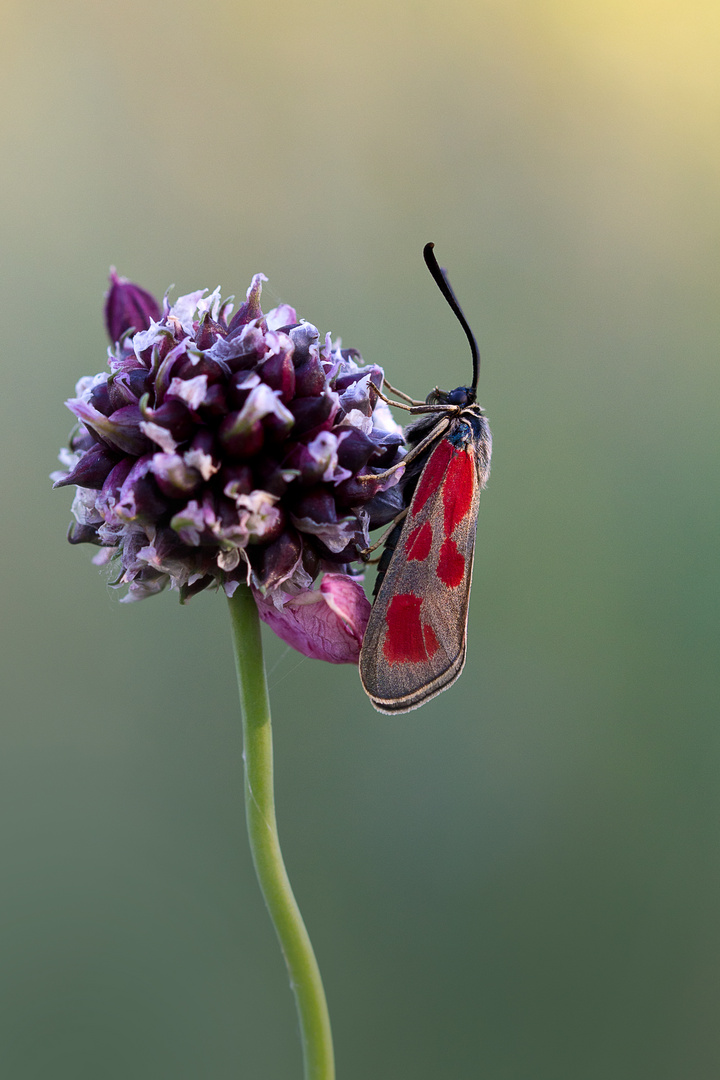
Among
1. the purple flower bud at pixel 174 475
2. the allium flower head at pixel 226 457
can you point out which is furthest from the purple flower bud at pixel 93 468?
the purple flower bud at pixel 174 475

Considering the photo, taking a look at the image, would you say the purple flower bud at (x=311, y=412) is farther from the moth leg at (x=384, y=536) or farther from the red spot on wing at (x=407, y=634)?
the red spot on wing at (x=407, y=634)

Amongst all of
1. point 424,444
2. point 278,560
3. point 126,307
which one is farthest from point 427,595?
point 126,307

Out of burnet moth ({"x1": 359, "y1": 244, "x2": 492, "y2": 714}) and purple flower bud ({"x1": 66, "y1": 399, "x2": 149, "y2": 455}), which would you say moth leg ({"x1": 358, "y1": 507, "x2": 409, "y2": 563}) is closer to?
burnet moth ({"x1": 359, "y1": 244, "x2": 492, "y2": 714})

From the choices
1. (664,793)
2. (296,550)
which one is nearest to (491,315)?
(664,793)

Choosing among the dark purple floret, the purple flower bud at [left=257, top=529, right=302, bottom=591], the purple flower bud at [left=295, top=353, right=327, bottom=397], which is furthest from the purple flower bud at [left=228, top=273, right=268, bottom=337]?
the purple flower bud at [left=257, top=529, right=302, bottom=591]

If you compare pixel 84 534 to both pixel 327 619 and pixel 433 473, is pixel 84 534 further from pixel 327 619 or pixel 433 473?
pixel 433 473

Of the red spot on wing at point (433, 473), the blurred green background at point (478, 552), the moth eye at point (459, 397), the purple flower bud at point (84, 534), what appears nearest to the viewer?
the purple flower bud at point (84, 534)

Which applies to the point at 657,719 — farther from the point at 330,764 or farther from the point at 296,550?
the point at 296,550
